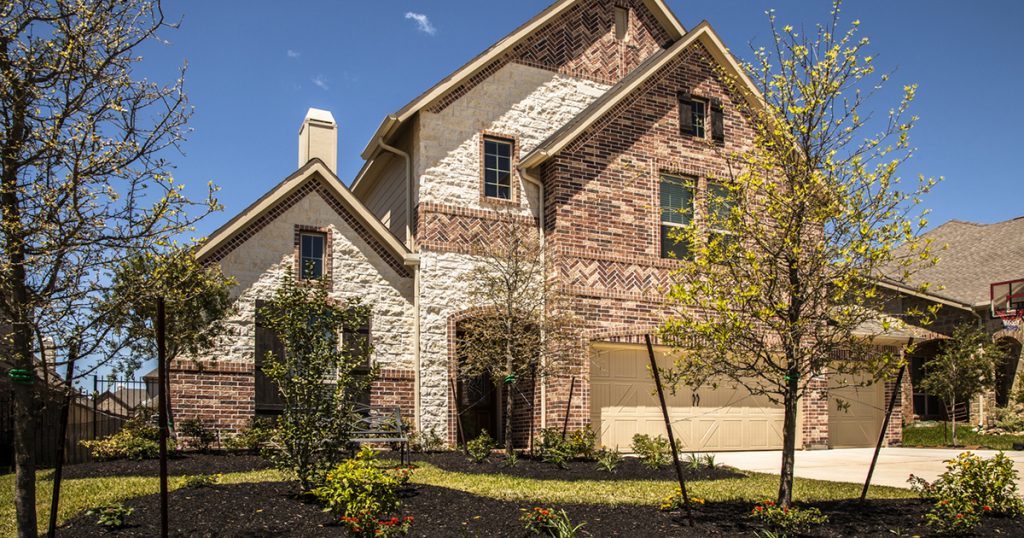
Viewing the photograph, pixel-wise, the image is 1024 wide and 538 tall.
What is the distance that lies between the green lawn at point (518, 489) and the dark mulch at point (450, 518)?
680 mm

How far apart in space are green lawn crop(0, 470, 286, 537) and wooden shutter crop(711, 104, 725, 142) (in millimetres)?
12340

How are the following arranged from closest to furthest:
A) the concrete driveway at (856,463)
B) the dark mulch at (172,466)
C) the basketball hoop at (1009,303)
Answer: the dark mulch at (172,466) → the concrete driveway at (856,463) → the basketball hoop at (1009,303)

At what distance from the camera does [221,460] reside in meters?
13.1

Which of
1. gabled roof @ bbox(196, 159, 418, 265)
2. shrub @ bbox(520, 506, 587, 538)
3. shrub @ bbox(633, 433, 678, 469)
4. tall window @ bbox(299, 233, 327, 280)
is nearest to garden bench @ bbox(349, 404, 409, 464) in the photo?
tall window @ bbox(299, 233, 327, 280)

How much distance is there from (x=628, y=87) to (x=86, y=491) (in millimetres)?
12689

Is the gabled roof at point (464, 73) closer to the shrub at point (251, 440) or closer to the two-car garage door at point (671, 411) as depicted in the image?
the two-car garage door at point (671, 411)

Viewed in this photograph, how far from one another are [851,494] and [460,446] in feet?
26.1

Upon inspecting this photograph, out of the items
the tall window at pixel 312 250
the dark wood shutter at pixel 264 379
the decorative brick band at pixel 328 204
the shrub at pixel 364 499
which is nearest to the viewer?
the shrub at pixel 364 499

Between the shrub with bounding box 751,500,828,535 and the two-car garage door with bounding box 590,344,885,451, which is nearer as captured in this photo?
the shrub with bounding box 751,500,828,535

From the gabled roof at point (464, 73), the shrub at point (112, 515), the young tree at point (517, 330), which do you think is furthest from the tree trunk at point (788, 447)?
the gabled roof at point (464, 73)

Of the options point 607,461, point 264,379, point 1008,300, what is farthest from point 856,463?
point 1008,300

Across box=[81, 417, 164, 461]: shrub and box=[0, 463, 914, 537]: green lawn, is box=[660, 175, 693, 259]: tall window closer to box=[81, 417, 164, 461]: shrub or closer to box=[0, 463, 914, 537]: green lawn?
box=[0, 463, 914, 537]: green lawn

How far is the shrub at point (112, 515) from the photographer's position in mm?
7793

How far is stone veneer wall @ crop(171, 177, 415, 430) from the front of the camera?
15.0m
